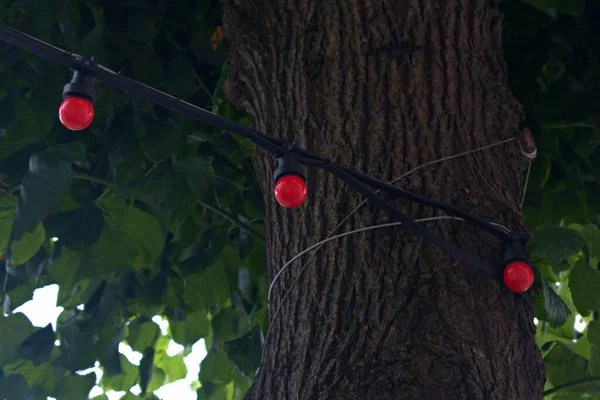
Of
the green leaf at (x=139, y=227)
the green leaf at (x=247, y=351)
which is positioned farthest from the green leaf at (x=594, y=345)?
the green leaf at (x=139, y=227)

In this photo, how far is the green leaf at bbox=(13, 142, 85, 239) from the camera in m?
2.15

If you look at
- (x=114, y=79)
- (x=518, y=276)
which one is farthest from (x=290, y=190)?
(x=518, y=276)

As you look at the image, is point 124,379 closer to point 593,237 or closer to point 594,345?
point 594,345

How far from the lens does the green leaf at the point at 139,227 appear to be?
2529 mm

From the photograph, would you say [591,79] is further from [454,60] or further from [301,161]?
[301,161]

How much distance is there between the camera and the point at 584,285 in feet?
7.22

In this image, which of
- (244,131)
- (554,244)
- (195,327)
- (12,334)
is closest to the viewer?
(244,131)

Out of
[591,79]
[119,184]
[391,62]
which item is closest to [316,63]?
[391,62]

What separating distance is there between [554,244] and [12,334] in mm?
1956

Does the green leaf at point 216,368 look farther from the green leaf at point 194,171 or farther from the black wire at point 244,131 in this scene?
the black wire at point 244,131

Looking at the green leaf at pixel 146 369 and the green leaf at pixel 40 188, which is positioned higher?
the green leaf at pixel 40 188

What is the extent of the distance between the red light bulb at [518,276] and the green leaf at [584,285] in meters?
0.62

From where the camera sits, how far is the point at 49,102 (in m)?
2.42

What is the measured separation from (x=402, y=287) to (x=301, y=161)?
0.33m
